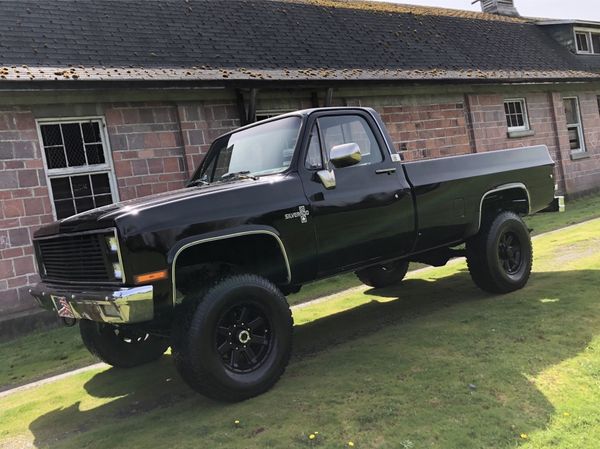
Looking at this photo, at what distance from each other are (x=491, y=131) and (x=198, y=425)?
42.7ft

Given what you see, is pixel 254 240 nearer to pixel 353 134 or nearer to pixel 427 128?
pixel 353 134

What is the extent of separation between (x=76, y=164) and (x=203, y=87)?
2.51 m

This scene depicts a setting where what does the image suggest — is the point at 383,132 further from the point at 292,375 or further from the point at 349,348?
Answer: the point at 292,375

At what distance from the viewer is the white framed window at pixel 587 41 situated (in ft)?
62.5

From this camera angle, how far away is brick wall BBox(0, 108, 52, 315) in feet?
24.7

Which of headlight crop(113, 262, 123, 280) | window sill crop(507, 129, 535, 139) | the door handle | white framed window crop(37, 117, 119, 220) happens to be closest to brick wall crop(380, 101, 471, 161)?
window sill crop(507, 129, 535, 139)

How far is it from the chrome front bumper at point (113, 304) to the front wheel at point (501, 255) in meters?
3.66

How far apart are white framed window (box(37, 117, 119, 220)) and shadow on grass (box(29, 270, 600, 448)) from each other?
4155 mm

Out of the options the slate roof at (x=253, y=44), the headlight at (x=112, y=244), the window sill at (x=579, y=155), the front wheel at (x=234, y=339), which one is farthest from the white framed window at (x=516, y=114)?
the headlight at (x=112, y=244)

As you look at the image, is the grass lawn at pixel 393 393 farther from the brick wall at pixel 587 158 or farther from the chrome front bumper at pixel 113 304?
the brick wall at pixel 587 158

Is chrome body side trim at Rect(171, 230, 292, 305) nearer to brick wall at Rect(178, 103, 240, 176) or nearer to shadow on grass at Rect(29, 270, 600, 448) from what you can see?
shadow on grass at Rect(29, 270, 600, 448)

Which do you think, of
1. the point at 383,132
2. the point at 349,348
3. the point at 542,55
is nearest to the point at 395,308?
the point at 349,348

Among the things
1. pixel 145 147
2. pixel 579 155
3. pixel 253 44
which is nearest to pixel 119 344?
pixel 145 147

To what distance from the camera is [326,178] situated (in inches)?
167
